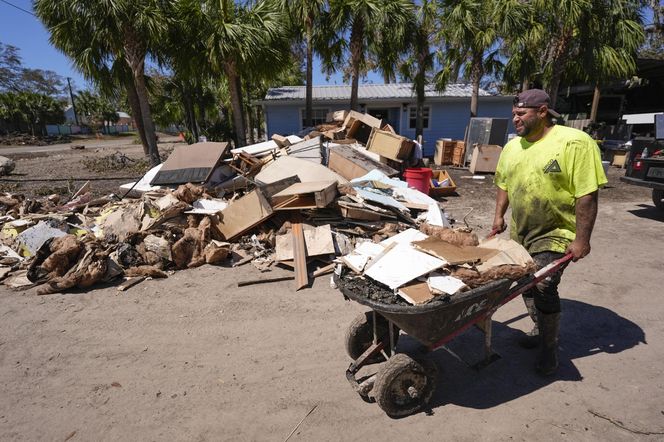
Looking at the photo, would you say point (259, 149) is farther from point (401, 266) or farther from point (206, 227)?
point (401, 266)

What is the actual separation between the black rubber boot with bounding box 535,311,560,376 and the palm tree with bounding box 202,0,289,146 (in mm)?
10968

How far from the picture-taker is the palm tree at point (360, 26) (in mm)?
13234

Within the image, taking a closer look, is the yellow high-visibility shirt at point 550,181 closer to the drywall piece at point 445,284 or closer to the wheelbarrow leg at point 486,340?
the wheelbarrow leg at point 486,340

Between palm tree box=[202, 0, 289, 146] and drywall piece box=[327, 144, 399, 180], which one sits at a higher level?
palm tree box=[202, 0, 289, 146]

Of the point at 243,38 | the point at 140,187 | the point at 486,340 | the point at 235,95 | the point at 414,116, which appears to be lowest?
the point at 486,340

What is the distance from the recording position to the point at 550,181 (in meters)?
2.49

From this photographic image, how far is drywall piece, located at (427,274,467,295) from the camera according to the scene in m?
2.02

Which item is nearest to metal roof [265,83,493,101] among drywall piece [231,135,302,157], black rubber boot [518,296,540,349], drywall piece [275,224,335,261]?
drywall piece [231,135,302,157]

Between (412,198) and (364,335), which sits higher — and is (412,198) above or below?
above

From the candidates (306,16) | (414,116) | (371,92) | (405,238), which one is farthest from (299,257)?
(371,92)

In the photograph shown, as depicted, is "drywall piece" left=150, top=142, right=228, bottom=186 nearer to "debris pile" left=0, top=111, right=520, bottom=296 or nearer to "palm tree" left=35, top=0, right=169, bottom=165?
"debris pile" left=0, top=111, right=520, bottom=296

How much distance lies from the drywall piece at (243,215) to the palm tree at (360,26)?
35.1 feet

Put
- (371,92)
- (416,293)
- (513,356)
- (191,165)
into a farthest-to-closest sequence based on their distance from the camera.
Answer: (371,92) → (191,165) → (513,356) → (416,293)

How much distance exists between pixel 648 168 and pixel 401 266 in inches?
287
